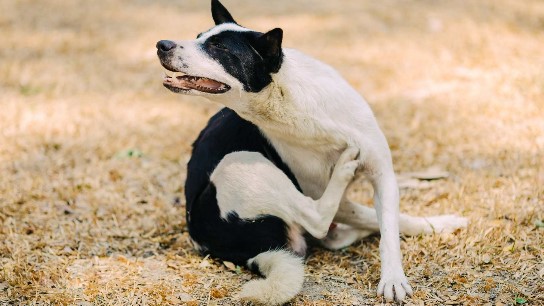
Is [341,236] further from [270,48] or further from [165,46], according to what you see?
[165,46]

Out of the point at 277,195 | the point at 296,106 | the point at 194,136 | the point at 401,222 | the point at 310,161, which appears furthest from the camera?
the point at 194,136

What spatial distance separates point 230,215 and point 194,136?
2312mm

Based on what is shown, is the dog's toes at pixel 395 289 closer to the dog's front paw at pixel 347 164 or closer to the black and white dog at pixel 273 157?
the black and white dog at pixel 273 157

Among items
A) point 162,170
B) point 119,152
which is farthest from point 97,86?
point 162,170

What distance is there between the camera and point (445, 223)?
3.74 metres

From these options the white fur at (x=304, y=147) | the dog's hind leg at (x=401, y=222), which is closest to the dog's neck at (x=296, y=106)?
the white fur at (x=304, y=147)

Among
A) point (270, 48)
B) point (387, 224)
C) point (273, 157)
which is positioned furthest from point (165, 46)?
point (387, 224)

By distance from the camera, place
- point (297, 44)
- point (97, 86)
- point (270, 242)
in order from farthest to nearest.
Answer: point (297, 44)
point (97, 86)
point (270, 242)

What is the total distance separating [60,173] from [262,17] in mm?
4780

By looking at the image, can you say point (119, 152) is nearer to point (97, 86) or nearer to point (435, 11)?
point (97, 86)

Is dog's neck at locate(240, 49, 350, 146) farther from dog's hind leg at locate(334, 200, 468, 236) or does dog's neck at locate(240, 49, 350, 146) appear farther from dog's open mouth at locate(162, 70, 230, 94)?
dog's hind leg at locate(334, 200, 468, 236)

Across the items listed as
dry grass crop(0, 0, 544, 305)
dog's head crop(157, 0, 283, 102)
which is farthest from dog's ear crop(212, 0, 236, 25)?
dry grass crop(0, 0, 544, 305)

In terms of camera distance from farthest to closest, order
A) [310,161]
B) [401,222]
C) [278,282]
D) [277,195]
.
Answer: [401,222]
[310,161]
[277,195]
[278,282]

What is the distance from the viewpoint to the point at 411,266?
338 cm
